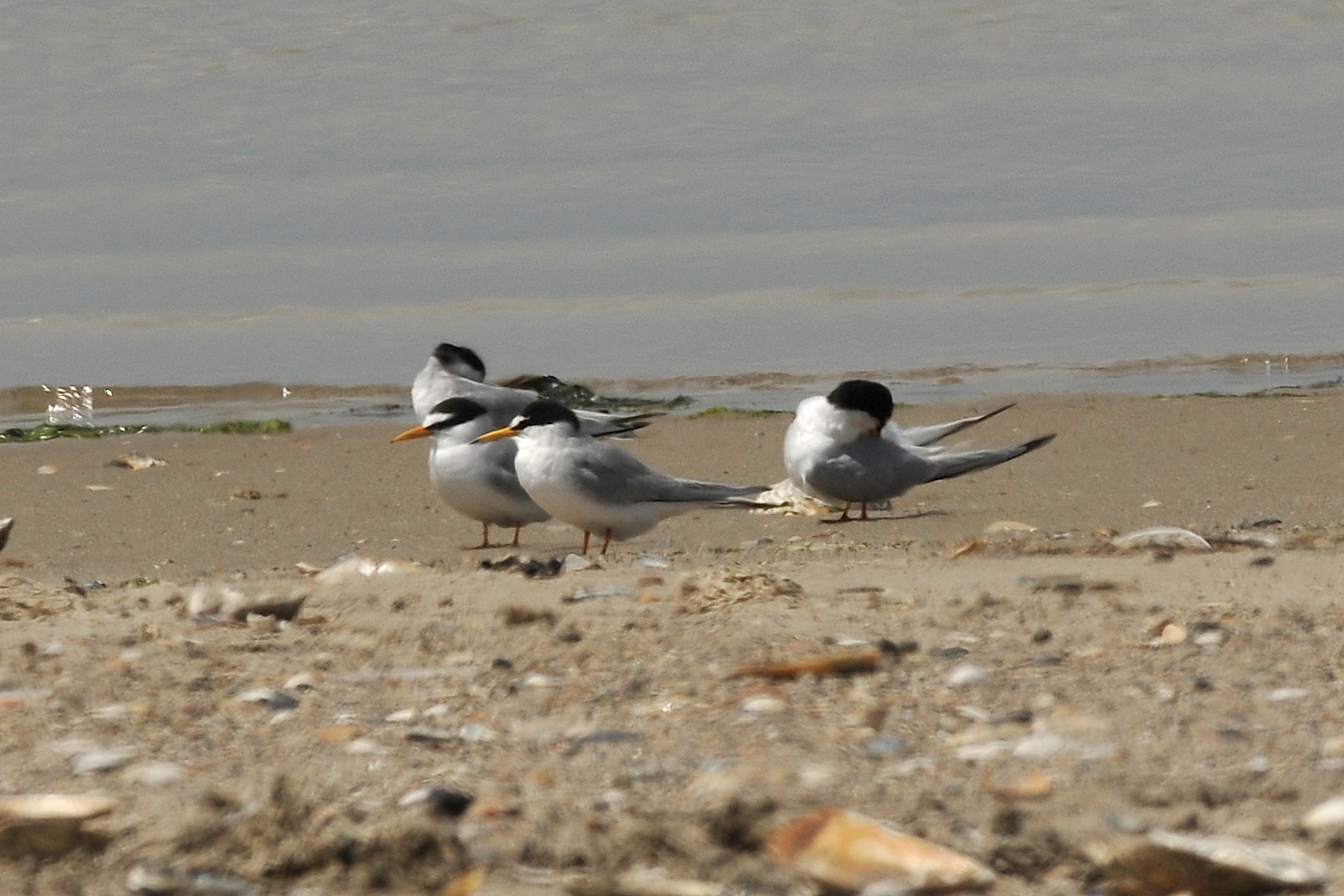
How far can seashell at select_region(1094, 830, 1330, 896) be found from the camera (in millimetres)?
2422

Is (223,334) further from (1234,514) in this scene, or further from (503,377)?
(1234,514)

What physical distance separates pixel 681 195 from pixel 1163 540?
35.0 feet

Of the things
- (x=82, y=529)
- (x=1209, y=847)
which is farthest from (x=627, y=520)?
(x=1209, y=847)

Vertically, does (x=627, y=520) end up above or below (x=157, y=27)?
below

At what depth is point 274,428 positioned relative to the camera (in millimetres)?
8719

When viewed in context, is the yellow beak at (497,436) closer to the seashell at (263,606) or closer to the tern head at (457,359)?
the tern head at (457,359)

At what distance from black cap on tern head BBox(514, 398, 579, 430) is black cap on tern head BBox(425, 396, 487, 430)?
41cm

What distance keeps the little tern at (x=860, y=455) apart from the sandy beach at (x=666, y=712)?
113cm

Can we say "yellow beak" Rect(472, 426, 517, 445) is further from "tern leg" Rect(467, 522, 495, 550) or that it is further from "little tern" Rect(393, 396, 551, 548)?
"tern leg" Rect(467, 522, 495, 550)

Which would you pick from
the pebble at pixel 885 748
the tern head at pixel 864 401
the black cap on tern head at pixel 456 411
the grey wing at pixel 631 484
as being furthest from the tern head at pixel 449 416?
the pebble at pixel 885 748

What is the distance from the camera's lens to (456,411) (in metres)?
6.98

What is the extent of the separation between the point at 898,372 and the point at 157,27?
13567mm

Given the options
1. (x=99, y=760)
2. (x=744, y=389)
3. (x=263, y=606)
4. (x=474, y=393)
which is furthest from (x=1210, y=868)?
(x=744, y=389)

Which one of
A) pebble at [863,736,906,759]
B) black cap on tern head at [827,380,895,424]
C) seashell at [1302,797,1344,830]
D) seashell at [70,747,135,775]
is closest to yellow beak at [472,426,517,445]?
black cap on tern head at [827,380,895,424]
